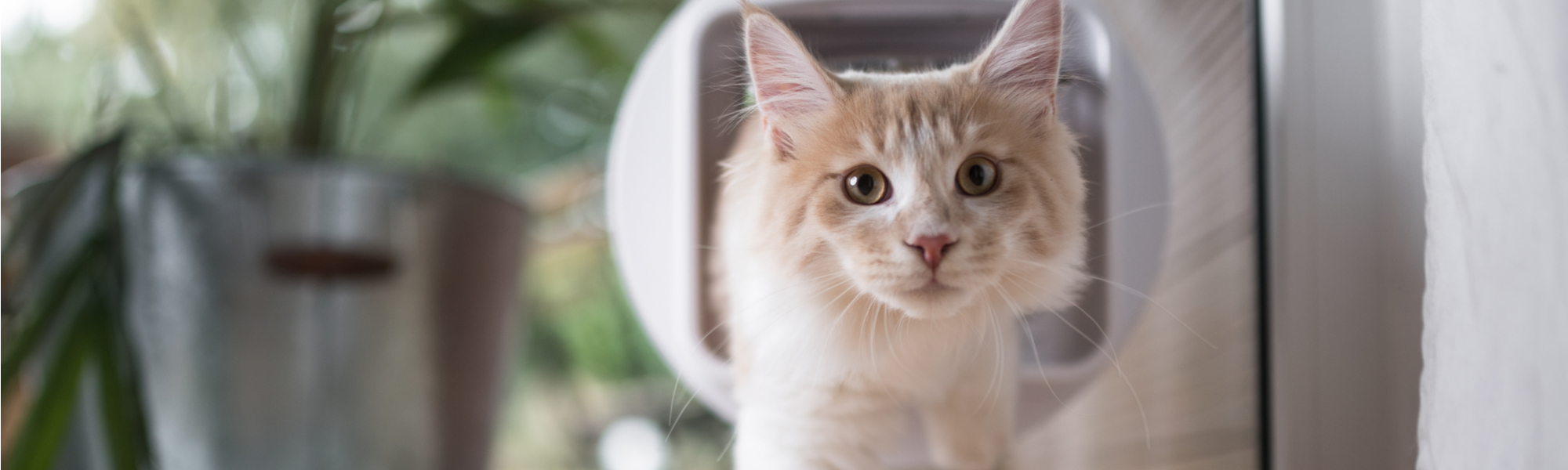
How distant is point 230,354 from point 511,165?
1.45 ft

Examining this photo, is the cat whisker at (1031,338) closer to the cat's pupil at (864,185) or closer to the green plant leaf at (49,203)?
the cat's pupil at (864,185)

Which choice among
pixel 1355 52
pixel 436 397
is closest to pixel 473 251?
pixel 436 397

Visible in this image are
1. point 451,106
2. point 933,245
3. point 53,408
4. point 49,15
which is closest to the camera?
point 933,245

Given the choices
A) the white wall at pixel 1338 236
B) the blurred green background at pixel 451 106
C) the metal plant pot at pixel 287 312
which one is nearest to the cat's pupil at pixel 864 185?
the white wall at pixel 1338 236

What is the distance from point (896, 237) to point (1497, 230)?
190 millimetres

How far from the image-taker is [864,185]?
22cm

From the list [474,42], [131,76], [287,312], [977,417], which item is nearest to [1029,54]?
[977,417]

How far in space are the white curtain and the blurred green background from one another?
16.2 inches

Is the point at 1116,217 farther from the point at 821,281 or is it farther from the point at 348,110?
the point at 348,110

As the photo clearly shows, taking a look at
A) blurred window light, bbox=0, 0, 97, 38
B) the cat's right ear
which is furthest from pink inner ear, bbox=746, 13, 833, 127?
blurred window light, bbox=0, 0, 97, 38

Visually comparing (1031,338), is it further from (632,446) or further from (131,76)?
(131,76)

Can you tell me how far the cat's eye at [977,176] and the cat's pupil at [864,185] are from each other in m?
0.02

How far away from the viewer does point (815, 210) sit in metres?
0.23

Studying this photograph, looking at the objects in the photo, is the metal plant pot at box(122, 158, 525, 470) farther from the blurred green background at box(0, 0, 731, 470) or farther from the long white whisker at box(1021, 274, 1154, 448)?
the long white whisker at box(1021, 274, 1154, 448)
